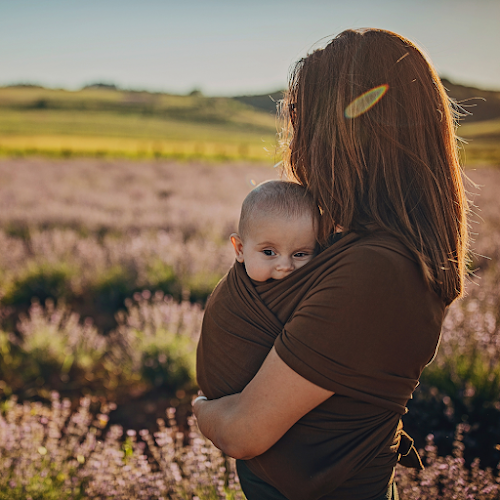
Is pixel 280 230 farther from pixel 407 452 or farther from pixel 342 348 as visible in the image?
pixel 407 452

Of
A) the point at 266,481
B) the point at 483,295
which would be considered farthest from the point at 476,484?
the point at 483,295

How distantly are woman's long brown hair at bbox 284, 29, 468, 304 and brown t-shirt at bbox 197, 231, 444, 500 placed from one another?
4.9 inches

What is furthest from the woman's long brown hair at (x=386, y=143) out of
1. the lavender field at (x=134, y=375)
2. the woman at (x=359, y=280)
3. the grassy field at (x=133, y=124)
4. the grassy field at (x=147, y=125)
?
the grassy field at (x=147, y=125)

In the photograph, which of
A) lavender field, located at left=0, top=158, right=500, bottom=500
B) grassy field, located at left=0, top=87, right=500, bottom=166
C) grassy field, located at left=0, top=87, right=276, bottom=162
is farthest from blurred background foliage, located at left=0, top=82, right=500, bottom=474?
grassy field, located at left=0, top=87, right=500, bottom=166

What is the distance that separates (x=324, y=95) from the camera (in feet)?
4.14

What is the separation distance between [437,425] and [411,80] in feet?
7.59

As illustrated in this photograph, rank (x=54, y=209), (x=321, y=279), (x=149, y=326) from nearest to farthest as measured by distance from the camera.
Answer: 1. (x=321, y=279)
2. (x=149, y=326)
3. (x=54, y=209)

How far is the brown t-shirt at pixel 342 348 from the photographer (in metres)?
1.04

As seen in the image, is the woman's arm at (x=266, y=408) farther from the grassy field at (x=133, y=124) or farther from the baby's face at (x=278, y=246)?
the grassy field at (x=133, y=124)

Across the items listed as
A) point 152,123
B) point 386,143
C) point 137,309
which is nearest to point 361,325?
point 386,143

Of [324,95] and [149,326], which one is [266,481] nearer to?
[324,95]

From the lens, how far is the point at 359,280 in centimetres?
103

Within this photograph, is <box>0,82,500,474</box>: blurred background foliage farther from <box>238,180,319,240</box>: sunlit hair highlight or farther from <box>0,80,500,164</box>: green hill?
Answer: <box>0,80,500,164</box>: green hill

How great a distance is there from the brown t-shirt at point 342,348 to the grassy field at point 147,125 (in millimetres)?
28937
